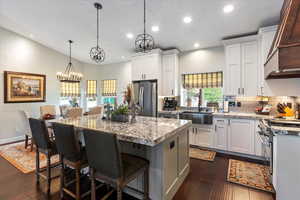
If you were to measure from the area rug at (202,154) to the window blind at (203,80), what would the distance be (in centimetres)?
196

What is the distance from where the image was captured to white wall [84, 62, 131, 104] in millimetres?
6770

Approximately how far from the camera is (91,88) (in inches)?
294

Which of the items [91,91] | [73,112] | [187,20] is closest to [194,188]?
[187,20]

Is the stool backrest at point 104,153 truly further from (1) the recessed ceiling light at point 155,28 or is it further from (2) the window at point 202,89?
(2) the window at point 202,89

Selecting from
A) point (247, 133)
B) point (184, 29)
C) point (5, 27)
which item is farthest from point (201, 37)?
point (5, 27)

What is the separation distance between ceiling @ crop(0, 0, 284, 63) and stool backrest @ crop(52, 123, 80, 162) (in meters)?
2.62

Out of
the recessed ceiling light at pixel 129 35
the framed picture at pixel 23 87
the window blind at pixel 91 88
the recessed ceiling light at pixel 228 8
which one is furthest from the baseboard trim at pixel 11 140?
the recessed ceiling light at pixel 228 8

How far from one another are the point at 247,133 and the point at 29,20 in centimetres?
632

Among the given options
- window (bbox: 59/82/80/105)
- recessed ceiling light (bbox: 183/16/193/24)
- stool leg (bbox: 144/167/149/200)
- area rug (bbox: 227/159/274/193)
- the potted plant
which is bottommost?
area rug (bbox: 227/159/274/193)

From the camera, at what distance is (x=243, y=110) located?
416 centimetres

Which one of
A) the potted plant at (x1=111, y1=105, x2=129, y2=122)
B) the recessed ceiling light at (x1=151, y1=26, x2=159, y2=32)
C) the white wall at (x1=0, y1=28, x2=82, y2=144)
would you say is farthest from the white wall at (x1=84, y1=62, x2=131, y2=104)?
the potted plant at (x1=111, y1=105, x2=129, y2=122)

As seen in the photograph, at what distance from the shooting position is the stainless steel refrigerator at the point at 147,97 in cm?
466

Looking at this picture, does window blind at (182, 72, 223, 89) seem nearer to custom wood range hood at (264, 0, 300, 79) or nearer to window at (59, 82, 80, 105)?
custom wood range hood at (264, 0, 300, 79)

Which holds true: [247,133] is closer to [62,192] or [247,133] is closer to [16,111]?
[62,192]
